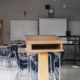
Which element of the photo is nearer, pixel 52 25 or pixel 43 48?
pixel 43 48

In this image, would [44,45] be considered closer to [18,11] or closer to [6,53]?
[6,53]

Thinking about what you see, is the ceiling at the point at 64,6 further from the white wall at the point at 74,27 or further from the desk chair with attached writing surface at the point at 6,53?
the desk chair with attached writing surface at the point at 6,53

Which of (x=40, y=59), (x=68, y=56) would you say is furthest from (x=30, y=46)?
(x=68, y=56)

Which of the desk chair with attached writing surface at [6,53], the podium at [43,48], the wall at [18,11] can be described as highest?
the wall at [18,11]

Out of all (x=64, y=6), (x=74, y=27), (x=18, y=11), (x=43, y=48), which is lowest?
(x=43, y=48)

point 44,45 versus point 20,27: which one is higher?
point 20,27

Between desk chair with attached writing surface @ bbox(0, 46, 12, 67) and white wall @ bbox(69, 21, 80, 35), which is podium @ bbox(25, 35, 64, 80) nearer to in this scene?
desk chair with attached writing surface @ bbox(0, 46, 12, 67)

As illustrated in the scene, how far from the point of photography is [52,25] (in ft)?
42.6

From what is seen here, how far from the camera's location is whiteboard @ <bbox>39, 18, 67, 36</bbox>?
1294 centimetres

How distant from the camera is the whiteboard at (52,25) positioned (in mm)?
12938

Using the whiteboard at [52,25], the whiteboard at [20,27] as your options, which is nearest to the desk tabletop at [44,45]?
the whiteboard at [52,25]

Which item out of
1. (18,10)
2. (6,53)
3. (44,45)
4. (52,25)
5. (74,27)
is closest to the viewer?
(44,45)

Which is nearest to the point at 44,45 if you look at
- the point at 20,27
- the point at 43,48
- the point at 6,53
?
the point at 43,48

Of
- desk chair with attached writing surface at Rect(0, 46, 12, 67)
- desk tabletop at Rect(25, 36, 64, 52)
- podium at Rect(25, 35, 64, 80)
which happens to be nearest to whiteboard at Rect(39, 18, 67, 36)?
desk chair with attached writing surface at Rect(0, 46, 12, 67)
